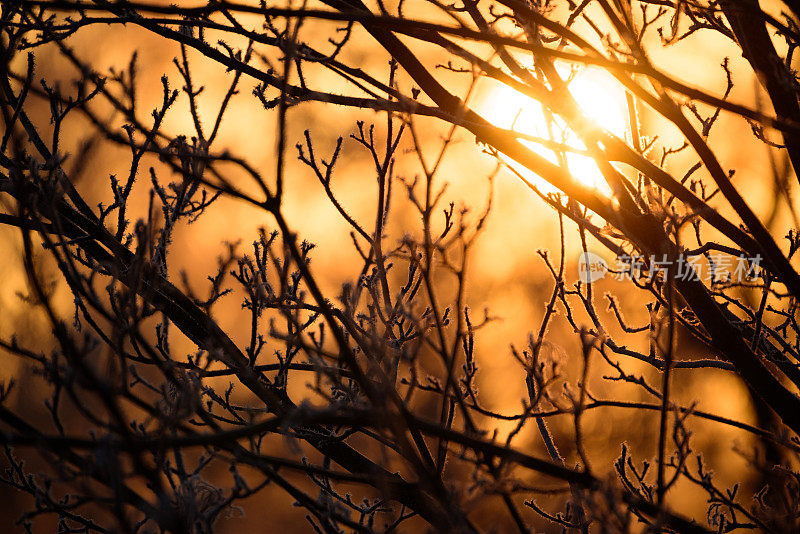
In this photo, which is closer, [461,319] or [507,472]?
[507,472]

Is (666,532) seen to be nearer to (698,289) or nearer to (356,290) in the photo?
(698,289)

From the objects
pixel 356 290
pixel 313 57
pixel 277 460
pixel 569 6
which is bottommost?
pixel 277 460

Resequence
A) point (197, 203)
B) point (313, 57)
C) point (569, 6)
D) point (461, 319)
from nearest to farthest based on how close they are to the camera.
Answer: point (461, 319), point (313, 57), point (197, 203), point (569, 6)

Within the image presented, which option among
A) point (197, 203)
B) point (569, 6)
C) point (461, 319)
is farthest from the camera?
point (569, 6)

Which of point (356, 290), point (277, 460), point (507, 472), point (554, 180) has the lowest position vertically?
point (507, 472)

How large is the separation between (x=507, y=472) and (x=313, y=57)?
1464 mm

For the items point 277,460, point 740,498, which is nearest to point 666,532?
point 277,460

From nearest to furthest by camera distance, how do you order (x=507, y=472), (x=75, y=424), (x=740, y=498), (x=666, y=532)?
(x=507, y=472)
(x=666, y=532)
(x=75, y=424)
(x=740, y=498)

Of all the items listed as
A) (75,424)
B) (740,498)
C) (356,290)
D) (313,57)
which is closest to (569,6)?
(313,57)

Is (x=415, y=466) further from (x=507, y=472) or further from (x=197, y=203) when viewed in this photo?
(x=197, y=203)

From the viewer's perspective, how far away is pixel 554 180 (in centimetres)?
234

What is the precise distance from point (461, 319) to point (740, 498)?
44.1 feet

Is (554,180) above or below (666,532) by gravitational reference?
above

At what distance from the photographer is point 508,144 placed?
2.29 meters
